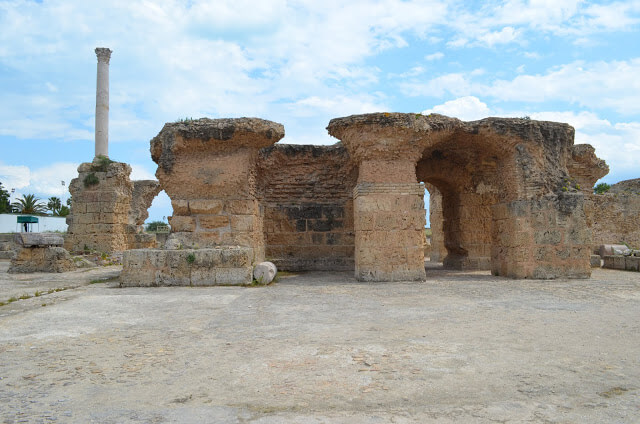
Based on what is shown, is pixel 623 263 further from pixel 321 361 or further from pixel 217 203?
pixel 321 361

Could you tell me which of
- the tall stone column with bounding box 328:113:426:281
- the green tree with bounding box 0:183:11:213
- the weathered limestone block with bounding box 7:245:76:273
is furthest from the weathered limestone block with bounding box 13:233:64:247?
the green tree with bounding box 0:183:11:213

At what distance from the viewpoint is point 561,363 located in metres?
2.64

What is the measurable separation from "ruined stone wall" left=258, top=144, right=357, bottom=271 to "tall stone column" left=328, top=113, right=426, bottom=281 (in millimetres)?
2034

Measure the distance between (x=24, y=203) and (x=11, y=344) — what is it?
36.6 metres

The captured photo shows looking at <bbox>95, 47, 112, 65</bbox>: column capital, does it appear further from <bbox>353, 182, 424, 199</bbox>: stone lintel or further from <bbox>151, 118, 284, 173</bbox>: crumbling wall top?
<bbox>353, 182, 424, 199</bbox>: stone lintel

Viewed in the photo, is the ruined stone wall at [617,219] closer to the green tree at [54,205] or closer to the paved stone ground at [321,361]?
the paved stone ground at [321,361]

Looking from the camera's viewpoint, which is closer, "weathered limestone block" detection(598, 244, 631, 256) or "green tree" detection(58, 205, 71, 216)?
"weathered limestone block" detection(598, 244, 631, 256)

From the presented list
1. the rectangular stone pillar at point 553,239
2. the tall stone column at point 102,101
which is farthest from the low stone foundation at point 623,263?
the tall stone column at point 102,101

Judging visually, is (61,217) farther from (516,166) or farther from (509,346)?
(509,346)

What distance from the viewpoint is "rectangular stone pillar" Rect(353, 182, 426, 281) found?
23.2 ft

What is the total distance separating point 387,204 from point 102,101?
61.5ft

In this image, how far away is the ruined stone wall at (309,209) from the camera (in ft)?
30.6

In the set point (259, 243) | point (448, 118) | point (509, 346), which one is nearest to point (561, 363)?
point (509, 346)

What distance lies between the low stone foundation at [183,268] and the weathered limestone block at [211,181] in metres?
1.01
